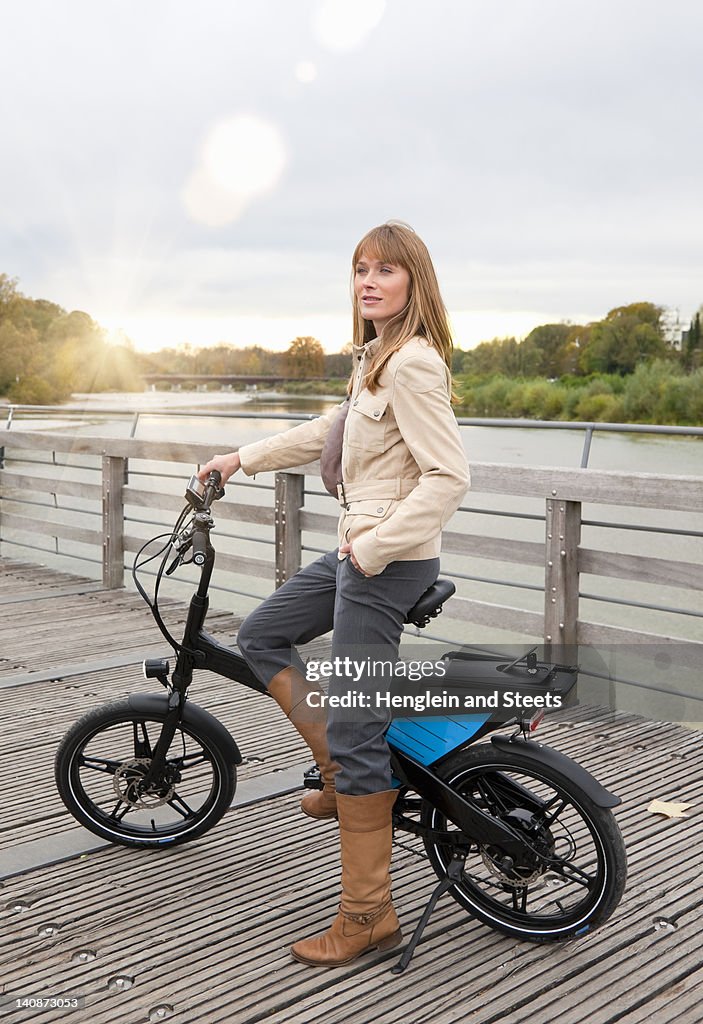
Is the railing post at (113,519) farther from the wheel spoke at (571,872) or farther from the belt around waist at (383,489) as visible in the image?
the wheel spoke at (571,872)

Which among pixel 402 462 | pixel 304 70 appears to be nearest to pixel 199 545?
pixel 402 462

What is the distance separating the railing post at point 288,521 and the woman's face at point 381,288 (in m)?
3.25

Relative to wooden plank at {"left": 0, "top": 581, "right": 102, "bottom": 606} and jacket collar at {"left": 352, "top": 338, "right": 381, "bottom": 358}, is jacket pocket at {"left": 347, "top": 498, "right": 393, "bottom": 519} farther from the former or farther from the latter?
wooden plank at {"left": 0, "top": 581, "right": 102, "bottom": 606}

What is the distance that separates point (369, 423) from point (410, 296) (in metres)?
0.29

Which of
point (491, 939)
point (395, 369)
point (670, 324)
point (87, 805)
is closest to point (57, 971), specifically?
point (87, 805)

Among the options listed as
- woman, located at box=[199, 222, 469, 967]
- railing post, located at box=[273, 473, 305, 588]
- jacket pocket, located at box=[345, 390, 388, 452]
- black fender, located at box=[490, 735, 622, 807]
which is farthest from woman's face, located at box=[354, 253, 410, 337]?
railing post, located at box=[273, 473, 305, 588]

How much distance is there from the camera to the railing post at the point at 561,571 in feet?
14.3

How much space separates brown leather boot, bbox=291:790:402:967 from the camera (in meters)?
2.36

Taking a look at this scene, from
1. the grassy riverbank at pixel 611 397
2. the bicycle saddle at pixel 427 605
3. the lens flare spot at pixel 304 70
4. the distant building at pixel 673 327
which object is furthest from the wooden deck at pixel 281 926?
the lens flare spot at pixel 304 70

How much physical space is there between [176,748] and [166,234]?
43.5 metres

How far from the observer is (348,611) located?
2.36 meters

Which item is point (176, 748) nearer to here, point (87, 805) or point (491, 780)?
point (87, 805)

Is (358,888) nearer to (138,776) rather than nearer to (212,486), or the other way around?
(138,776)

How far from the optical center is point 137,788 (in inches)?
113
